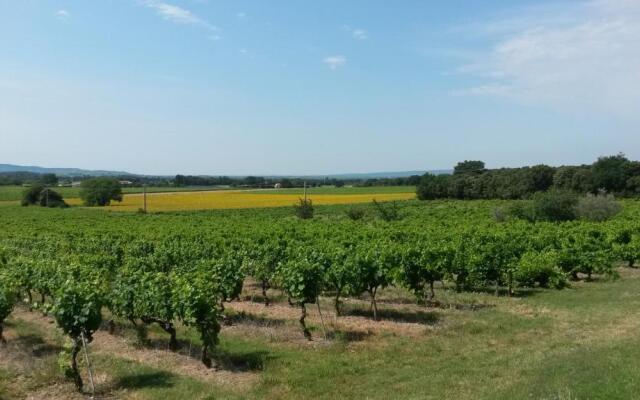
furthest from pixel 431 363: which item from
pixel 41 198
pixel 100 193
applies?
pixel 41 198

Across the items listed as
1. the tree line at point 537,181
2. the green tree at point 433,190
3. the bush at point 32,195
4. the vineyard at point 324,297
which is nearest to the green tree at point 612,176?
Result: the tree line at point 537,181

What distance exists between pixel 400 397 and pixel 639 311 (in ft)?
32.0

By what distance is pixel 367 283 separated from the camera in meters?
15.4

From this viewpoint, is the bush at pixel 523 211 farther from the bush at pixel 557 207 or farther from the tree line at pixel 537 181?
the tree line at pixel 537 181

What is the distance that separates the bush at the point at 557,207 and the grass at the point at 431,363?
28960 mm

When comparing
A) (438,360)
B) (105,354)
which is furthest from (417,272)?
(105,354)

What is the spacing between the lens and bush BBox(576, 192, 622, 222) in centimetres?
4003

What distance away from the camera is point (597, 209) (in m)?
40.4

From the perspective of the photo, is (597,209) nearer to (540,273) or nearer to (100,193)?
(540,273)

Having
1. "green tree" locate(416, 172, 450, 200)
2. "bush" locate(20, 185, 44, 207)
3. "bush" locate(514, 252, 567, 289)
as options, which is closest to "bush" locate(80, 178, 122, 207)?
"bush" locate(20, 185, 44, 207)

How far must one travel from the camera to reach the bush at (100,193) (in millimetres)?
83188

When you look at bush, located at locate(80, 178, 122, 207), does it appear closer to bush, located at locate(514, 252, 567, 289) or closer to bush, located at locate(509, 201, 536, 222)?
bush, located at locate(509, 201, 536, 222)

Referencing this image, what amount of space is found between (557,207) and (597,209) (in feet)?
10.1

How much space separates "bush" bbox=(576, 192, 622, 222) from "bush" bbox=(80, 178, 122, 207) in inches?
2695
